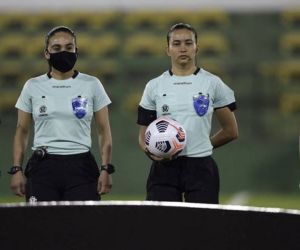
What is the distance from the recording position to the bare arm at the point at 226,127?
5.19 m

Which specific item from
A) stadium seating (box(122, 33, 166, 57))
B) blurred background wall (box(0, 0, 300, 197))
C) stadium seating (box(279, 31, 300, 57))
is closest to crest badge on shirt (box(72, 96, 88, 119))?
blurred background wall (box(0, 0, 300, 197))

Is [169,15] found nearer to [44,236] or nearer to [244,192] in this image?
[244,192]

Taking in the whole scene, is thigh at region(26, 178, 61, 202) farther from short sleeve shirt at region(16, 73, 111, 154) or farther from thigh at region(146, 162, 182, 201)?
thigh at region(146, 162, 182, 201)

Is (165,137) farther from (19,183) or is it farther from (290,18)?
(290,18)

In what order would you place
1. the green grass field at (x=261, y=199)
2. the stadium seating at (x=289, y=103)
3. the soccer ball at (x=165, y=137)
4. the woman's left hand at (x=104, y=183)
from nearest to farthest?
the soccer ball at (x=165, y=137)
the woman's left hand at (x=104, y=183)
the green grass field at (x=261, y=199)
the stadium seating at (x=289, y=103)

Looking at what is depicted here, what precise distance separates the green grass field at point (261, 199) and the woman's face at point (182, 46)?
8.00m

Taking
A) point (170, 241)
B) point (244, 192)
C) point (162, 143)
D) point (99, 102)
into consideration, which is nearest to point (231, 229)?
point (170, 241)

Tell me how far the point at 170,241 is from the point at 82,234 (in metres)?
0.24

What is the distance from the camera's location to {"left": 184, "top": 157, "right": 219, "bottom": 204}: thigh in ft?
16.1

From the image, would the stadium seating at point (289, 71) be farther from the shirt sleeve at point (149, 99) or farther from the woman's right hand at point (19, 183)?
the woman's right hand at point (19, 183)

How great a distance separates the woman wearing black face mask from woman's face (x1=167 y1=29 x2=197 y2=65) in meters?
0.47

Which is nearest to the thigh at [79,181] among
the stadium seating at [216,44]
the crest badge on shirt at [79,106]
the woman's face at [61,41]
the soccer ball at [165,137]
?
the crest badge on shirt at [79,106]

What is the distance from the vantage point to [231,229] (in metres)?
2.53

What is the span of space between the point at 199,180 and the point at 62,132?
0.77 m
